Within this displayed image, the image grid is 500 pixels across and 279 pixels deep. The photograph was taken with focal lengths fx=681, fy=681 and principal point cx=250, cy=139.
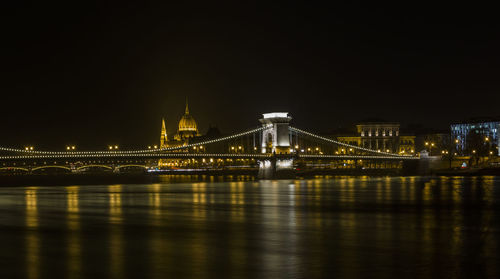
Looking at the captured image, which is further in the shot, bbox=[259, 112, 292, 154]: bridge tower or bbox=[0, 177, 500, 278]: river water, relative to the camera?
bbox=[259, 112, 292, 154]: bridge tower

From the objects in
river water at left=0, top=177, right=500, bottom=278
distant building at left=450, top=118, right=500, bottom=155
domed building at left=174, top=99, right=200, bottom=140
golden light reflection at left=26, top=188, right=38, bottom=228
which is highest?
domed building at left=174, top=99, right=200, bottom=140

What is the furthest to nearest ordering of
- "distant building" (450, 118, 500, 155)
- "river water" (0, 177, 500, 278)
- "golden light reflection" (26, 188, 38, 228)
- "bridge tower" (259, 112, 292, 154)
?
"distant building" (450, 118, 500, 155) → "bridge tower" (259, 112, 292, 154) → "golden light reflection" (26, 188, 38, 228) → "river water" (0, 177, 500, 278)

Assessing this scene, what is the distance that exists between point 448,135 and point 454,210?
100808 mm

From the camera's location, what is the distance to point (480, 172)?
2751 inches

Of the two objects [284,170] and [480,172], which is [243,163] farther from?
[480,172]

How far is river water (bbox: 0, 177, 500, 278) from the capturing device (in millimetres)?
13633

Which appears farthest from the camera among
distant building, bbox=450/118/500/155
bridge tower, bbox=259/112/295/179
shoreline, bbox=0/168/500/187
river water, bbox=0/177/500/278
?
distant building, bbox=450/118/500/155

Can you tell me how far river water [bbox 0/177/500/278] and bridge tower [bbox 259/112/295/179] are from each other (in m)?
42.1

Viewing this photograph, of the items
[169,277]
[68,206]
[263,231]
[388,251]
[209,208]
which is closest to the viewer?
[169,277]

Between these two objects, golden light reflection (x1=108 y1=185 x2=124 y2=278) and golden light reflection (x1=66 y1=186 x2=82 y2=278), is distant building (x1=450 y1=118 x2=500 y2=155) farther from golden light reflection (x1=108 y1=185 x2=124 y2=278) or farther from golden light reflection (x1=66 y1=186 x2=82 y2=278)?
golden light reflection (x1=66 y1=186 x2=82 y2=278)

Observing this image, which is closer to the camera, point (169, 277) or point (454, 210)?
point (169, 277)

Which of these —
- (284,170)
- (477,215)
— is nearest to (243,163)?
(284,170)

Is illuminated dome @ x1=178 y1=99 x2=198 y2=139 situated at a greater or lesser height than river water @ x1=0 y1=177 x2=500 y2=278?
greater

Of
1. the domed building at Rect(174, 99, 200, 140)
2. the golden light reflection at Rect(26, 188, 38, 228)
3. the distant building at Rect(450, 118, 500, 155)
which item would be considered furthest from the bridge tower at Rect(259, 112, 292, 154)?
Result: the domed building at Rect(174, 99, 200, 140)
